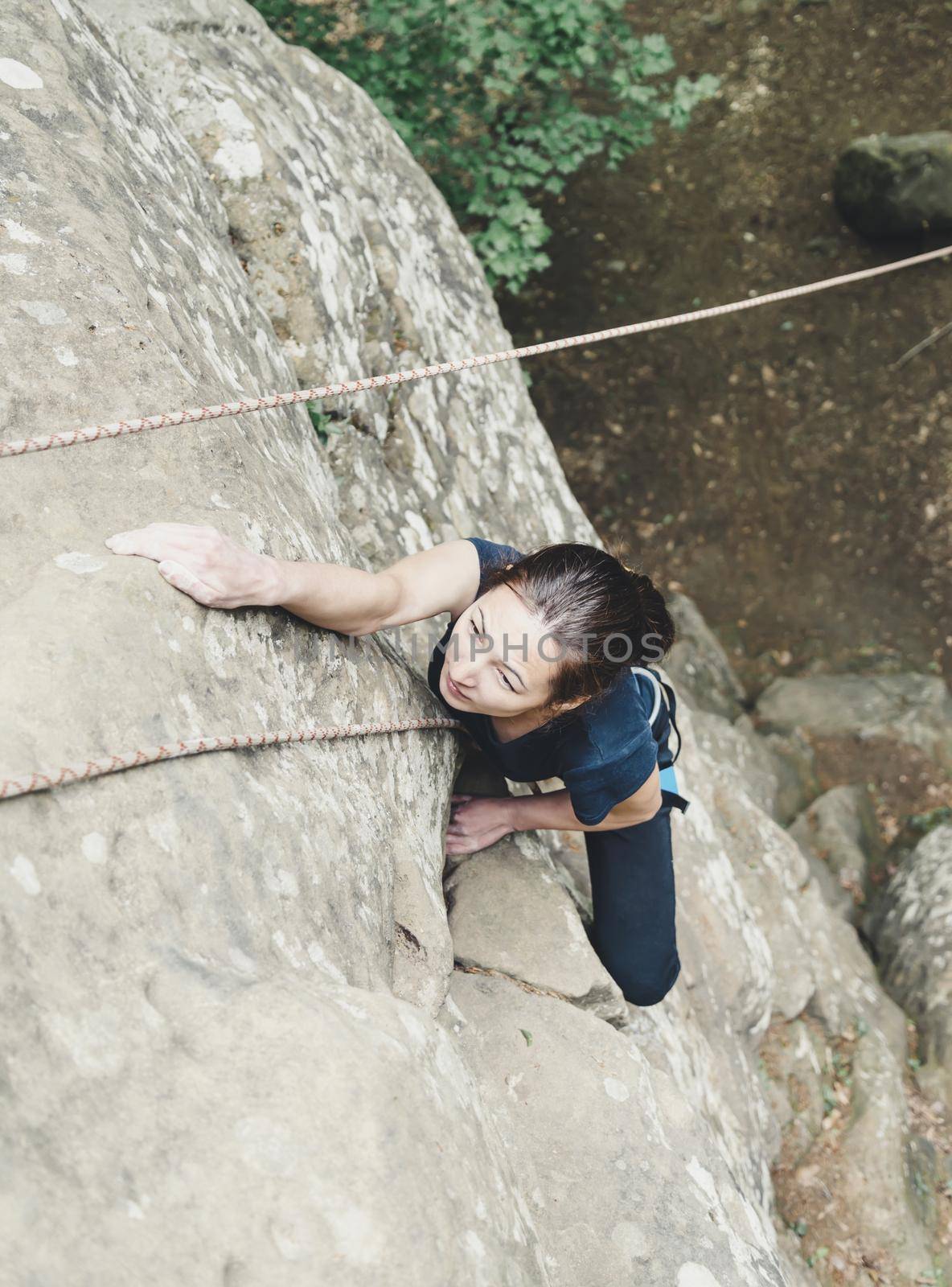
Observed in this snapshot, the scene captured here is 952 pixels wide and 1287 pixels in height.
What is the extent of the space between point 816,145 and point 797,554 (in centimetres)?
436

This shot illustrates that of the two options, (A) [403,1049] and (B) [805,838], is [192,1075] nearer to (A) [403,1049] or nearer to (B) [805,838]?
(A) [403,1049]

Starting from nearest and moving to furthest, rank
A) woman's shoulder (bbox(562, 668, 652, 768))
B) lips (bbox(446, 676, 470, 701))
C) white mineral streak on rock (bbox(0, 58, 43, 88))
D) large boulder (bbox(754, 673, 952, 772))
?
white mineral streak on rock (bbox(0, 58, 43, 88)) < lips (bbox(446, 676, 470, 701)) < woman's shoulder (bbox(562, 668, 652, 768)) < large boulder (bbox(754, 673, 952, 772))

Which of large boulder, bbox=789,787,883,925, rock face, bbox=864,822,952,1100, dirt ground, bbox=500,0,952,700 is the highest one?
dirt ground, bbox=500,0,952,700

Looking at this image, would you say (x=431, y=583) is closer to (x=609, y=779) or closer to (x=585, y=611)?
(x=585, y=611)

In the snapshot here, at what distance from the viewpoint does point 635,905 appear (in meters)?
3.29

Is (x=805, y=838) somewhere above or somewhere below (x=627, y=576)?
below

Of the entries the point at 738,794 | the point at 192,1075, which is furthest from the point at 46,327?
the point at 738,794

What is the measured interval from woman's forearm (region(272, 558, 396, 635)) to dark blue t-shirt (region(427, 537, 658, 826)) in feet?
1.44

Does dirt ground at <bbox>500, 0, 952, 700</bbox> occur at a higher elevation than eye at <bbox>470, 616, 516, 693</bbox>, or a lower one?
lower

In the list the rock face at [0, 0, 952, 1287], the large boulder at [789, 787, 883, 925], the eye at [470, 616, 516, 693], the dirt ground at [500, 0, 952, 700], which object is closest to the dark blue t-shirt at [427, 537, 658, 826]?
the eye at [470, 616, 516, 693]

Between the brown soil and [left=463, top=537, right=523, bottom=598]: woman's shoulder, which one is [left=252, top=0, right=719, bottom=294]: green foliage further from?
the brown soil

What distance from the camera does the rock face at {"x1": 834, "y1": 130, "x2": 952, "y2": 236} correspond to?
341 inches

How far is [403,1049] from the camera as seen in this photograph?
170 cm

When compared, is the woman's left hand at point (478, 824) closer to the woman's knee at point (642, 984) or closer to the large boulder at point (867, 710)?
the woman's knee at point (642, 984)
